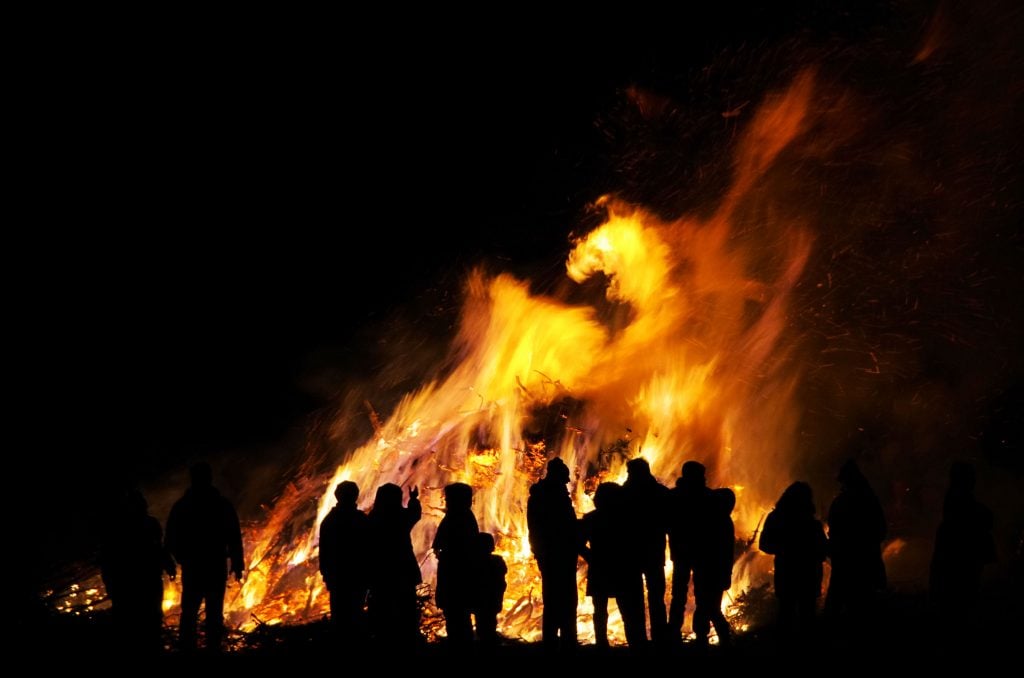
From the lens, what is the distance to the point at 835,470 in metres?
15.6

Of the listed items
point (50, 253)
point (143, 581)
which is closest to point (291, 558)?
point (143, 581)

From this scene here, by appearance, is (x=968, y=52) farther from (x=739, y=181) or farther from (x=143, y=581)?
(x=143, y=581)

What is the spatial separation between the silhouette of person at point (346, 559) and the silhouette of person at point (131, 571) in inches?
65.3

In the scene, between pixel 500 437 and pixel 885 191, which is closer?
pixel 500 437

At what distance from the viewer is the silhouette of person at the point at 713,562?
663 cm

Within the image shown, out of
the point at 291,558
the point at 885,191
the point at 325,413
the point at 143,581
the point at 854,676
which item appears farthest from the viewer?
the point at 325,413

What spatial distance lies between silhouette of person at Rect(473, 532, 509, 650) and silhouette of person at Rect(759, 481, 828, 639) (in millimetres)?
2698

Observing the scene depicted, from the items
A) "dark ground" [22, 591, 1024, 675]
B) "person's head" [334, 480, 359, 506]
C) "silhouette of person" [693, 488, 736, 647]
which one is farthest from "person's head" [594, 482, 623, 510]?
"person's head" [334, 480, 359, 506]

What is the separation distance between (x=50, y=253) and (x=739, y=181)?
16.2 meters

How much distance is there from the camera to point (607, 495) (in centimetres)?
674

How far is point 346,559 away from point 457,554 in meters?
1.13

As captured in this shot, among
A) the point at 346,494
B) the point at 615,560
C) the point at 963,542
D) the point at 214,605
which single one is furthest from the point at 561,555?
the point at 963,542

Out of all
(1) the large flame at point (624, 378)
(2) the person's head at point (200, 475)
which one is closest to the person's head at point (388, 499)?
(2) the person's head at point (200, 475)

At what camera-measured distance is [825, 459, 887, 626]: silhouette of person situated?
6789 millimetres
